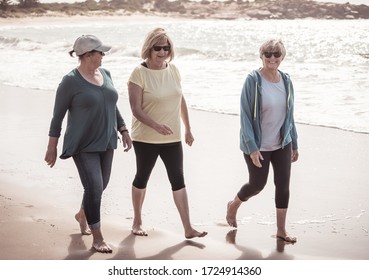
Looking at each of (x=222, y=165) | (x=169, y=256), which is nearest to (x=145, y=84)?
(x=169, y=256)

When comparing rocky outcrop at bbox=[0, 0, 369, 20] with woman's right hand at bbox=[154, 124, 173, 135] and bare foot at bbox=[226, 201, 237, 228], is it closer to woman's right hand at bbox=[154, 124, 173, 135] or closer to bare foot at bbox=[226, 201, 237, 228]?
bare foot at bbox=[226, 201, 237, 228]

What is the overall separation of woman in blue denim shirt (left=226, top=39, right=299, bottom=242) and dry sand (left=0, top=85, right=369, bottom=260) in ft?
1.25

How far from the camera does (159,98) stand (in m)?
4.66

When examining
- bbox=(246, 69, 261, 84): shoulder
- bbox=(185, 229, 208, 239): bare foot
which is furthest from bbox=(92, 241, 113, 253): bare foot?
bbox=(246, 69, 261, 84): shoulder

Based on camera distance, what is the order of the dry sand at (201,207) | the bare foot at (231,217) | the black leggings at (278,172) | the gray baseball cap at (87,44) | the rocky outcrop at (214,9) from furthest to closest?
the rocky outcrop at (214,9) < the bare foot at (231,217) < the black leggings at (278,172) < the dry sand at (201,207) < the gray baseball cap at (87,44)

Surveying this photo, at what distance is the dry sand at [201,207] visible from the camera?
4574 mm

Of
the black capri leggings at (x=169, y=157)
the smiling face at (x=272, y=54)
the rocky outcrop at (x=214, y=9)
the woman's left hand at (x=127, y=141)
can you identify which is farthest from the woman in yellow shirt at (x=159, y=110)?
the rocky outcrop at (x=214, y=9)

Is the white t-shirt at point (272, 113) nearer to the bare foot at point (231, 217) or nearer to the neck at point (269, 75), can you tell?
the neck at point (269, 75)

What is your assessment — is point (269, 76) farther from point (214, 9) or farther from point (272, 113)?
point (214, 9)

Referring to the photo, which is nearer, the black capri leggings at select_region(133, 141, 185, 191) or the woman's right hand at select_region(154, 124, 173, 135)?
the woman's right hand at select_region(154, 124, 173, 135)

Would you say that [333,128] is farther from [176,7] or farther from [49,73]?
[176,7]

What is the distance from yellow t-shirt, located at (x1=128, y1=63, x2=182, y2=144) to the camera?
183 inches

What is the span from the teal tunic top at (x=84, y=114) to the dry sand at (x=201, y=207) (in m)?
0.68

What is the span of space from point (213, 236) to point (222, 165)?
2211 millimetres
